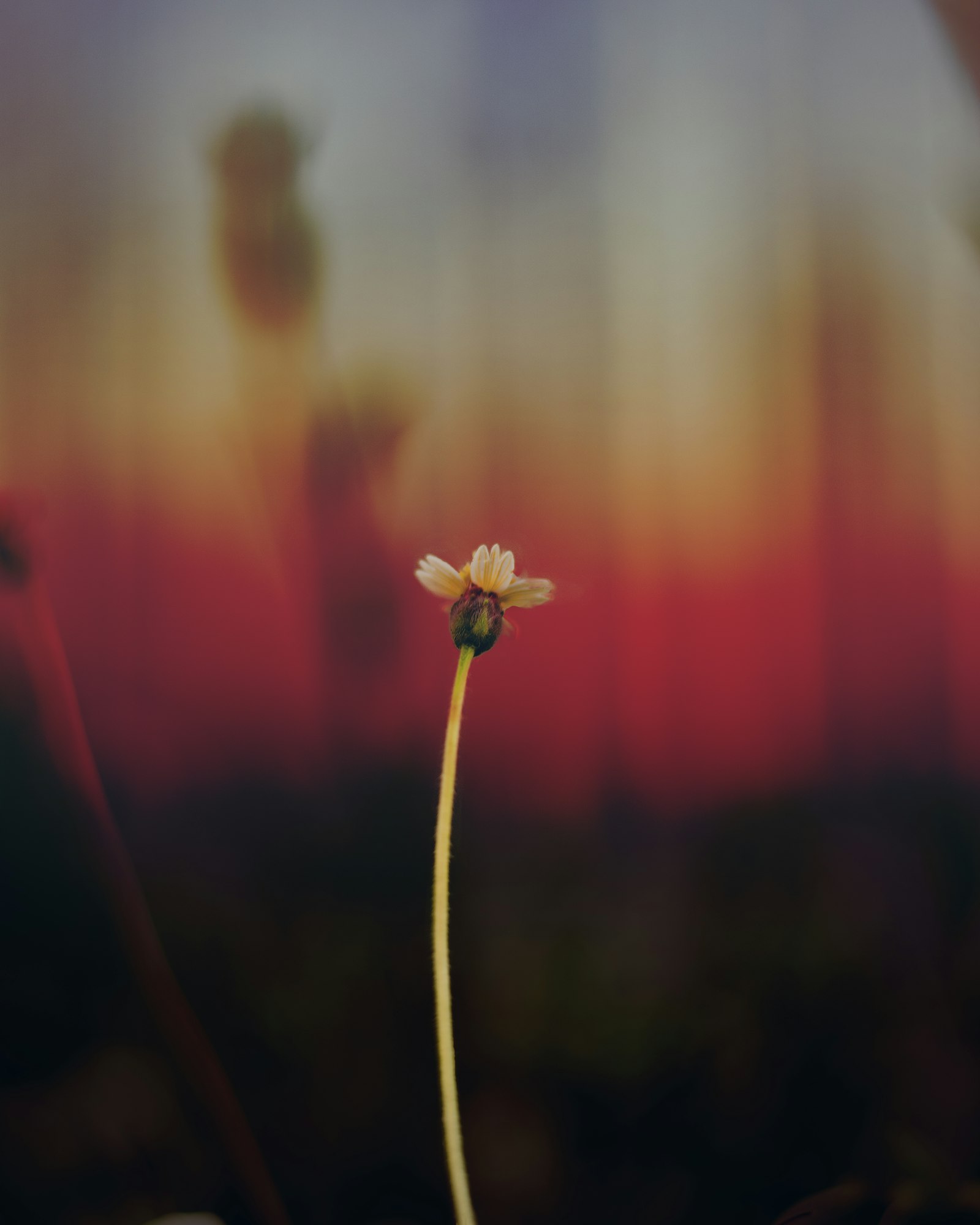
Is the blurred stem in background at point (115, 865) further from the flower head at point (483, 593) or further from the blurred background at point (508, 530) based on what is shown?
the flower head at point (483, 593)

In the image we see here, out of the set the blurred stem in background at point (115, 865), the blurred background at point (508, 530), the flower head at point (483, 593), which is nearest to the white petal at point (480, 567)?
the flower head at point (483, 593)

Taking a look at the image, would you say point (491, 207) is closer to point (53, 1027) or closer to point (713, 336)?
point (713, 336)

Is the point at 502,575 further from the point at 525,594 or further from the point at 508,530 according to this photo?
the point at 508,530

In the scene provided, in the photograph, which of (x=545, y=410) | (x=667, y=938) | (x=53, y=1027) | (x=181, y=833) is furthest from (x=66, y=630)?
(x=667, y=938)

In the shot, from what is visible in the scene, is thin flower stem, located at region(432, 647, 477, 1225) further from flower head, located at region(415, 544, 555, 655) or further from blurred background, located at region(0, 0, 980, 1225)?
blurred background, located at region(0, 0, 980, 1225)

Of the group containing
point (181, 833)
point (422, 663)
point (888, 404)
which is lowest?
point (181, 833)

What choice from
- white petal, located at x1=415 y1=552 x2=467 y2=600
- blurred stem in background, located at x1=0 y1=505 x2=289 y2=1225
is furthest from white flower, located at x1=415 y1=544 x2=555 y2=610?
blurred stem in background, located at x1=0 y1=505 x2=289 y2=1225
